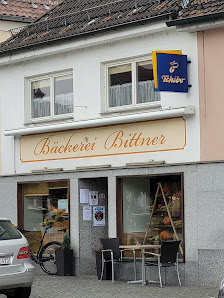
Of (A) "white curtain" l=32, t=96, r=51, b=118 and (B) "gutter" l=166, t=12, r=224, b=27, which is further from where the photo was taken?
(A) "white curtain" l=32, t=96, r=51, b=118

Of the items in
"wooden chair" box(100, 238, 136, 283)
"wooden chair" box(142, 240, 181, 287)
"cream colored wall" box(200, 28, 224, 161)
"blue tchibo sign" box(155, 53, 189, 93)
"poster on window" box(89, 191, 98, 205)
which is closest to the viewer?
"blue tchibo sign" box(155, 53, 189, 93)

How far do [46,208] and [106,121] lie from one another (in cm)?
360

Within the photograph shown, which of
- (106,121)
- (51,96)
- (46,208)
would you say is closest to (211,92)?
(106,121)

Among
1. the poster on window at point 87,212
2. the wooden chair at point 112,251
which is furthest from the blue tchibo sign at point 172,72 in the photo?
the poster on window at point 87,212

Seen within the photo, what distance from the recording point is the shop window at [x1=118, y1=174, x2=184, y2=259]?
1920 centimetres

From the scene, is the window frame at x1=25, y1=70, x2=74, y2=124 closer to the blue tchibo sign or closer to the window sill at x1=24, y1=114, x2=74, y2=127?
the window sill at x1=24, y1=114, x2=74, y2=127

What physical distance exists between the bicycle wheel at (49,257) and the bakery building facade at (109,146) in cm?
48

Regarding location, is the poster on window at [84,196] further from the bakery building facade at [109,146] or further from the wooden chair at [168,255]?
the wooden chair at [168,255]

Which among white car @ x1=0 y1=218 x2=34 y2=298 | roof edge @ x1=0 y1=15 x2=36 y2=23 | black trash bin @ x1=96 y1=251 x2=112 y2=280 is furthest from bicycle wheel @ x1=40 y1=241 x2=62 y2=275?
roof edge @ x1=0 y1=15 x2=36 y2=23

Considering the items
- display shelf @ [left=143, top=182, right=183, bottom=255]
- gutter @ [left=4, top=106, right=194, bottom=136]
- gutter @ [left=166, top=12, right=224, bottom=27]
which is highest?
gutter @ [left=166, top=12, right=224, bottom=27]

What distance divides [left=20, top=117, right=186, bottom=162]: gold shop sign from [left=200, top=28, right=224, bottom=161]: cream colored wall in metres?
0.62

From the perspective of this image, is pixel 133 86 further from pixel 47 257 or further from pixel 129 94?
pixel 47 257

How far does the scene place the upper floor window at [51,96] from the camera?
2180 cm

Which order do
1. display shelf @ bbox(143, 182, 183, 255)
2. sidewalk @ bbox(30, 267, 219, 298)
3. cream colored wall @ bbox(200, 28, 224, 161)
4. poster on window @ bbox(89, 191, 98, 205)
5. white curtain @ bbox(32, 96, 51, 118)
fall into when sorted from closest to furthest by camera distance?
sidewalk @ bbox(30, 267, 219, 298) < cream colored wall @ bbox(200, 28, 224, 161) < display shelf @ bbox(143, 182, 183, 255) < poster on window @ bbox(89, 191, 98, 205) < white curtain @ bbox(32, 96, 51, 118)
